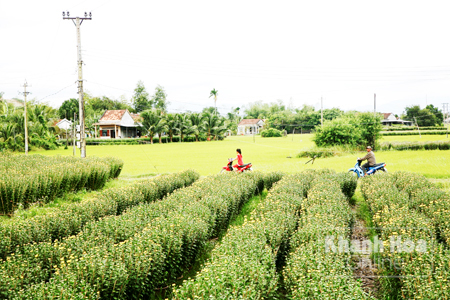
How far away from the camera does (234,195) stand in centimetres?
954

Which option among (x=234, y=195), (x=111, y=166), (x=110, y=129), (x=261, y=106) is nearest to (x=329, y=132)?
(x=111, y=166)

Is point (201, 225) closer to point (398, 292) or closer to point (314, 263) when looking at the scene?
point (314, 263)

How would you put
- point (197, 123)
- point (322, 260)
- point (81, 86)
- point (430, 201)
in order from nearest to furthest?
point (322, 260), point (430, 201), point (81, 86), point (197, 123)

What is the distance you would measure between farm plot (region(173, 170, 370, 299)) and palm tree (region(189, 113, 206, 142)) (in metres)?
53.0

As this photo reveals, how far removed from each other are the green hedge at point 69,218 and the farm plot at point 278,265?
336 centimetres

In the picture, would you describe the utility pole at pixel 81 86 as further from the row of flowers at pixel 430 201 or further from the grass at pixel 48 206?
the row of flowers at pixel 430 201

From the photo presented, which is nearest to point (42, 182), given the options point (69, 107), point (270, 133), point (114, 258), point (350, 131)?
point (114, 258)

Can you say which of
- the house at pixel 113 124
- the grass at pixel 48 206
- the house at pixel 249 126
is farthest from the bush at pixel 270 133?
the grass at pixel 48 206

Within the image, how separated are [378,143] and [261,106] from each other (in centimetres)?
9767

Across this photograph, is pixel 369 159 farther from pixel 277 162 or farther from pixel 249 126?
pixel 249 126

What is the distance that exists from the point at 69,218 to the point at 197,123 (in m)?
53.6

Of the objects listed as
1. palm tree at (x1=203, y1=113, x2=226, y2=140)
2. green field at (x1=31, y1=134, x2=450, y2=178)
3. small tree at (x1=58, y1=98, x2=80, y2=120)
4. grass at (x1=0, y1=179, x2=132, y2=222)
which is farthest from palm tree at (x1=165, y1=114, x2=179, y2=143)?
grass at (x1=0, y1=179, x2=132, y2=222)

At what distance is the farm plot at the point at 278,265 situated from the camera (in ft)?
13.0

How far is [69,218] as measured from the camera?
7375 mm
